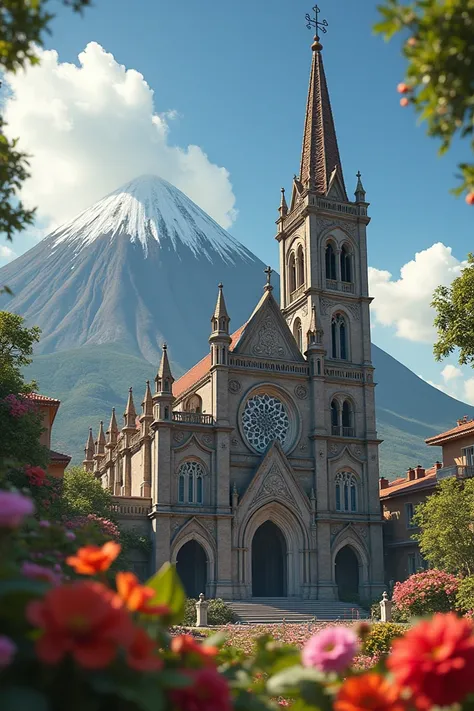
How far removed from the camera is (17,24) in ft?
22.8

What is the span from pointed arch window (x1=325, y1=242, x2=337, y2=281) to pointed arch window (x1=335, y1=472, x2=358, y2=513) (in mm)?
15942

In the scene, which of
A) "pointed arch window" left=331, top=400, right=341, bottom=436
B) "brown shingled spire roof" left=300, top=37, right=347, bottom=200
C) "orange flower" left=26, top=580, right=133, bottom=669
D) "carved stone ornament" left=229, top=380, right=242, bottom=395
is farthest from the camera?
"brown shingled spire roof" left=300, top=37, right=347, bottom=200

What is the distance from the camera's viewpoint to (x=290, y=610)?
5038 centimetres

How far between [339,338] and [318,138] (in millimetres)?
18716

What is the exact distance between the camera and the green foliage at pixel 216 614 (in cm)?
4617

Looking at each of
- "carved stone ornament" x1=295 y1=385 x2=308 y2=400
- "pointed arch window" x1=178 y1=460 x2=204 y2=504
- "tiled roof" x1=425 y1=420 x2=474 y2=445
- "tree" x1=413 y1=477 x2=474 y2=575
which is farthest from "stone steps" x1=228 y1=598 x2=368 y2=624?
"carved stone ornament" x1=295 y1=385 x2=308 y2=400

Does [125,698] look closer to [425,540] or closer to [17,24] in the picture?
[17,24]

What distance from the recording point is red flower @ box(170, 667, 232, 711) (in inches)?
148

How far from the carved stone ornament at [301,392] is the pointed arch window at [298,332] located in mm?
4779

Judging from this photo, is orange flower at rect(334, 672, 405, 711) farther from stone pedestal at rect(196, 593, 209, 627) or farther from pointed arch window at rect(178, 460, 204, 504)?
pointed arch window at rect(178, 460, 204, 504)

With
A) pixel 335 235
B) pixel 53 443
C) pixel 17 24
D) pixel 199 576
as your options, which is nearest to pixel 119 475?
pixel 199 576

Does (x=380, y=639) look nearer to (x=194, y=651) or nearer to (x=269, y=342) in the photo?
(x=194, y=651)

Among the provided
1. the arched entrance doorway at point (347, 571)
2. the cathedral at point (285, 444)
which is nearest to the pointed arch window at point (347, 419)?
the cathedral at point (285, 444)

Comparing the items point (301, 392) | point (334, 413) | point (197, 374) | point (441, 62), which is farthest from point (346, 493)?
point (441, 62)
